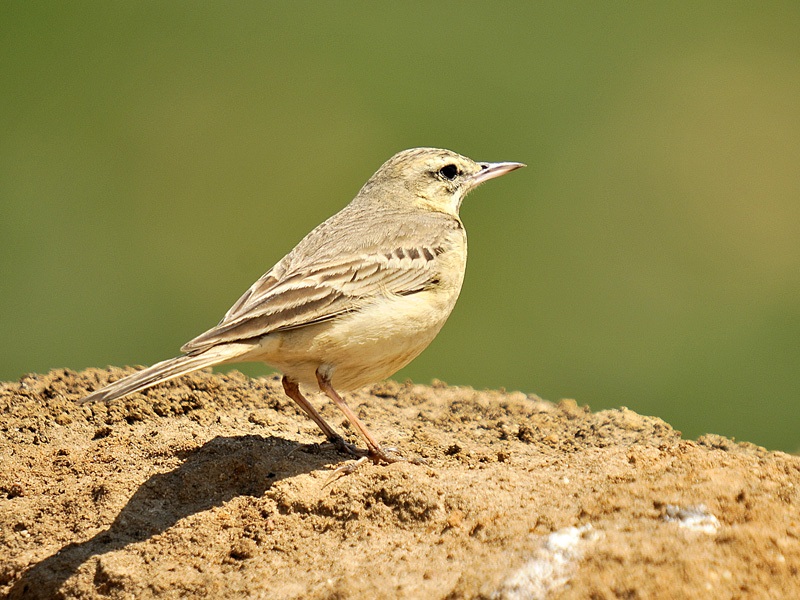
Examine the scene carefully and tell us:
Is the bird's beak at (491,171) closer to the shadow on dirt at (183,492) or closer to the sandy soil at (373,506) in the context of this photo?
the sandy soil at (373,506)

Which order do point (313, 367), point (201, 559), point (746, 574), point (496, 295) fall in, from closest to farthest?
point (746, 574) → point (201, 559) → point (313, 367) → point (496, 295)

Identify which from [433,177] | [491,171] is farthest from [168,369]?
[491,171]

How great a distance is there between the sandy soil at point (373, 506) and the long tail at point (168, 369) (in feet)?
2.20

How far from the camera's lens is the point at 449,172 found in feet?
25.5

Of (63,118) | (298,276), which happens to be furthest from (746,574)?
(63,118)

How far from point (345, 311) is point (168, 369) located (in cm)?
120

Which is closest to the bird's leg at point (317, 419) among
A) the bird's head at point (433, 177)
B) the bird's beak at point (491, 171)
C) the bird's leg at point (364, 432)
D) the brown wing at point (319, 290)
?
the bird's leg at point (364, 432)

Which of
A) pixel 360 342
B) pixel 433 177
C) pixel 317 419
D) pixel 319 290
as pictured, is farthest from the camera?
pixel 433 177

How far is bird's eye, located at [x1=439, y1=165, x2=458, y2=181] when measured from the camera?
7754 mm

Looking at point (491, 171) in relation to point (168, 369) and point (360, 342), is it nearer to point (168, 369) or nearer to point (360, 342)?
point (360, 342)

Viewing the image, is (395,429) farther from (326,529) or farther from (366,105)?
(366,105)

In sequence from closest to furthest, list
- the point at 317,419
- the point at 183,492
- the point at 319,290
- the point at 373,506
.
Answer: the point at 373,506, the point at 183,492, the point at 319,290, the point at 317,419

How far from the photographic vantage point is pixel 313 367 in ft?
20.3

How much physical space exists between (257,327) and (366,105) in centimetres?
1139
